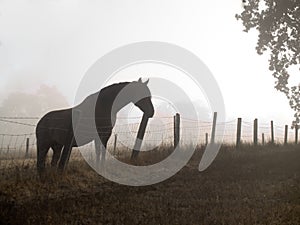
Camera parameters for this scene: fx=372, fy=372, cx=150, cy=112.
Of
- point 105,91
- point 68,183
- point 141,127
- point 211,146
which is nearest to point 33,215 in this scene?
point 68,183

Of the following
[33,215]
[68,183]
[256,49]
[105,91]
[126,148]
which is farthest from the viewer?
[256,49]

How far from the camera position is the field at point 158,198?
→ 25.3 ft

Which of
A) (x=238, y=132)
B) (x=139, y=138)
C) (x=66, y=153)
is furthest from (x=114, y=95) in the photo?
(x=238, y=132)

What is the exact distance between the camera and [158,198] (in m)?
10.1

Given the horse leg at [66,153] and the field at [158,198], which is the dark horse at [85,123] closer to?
the horse leg at [66,153]

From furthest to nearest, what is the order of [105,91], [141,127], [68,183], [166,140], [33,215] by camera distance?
[166,140] < [141,127] < [105,91] < [68,183] < [33,215]

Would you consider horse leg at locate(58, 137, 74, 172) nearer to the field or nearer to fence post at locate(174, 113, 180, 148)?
the field

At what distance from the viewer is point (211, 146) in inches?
818

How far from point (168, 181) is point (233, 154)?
276 inches

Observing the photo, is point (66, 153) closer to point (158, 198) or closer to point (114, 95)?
point (114, 95)

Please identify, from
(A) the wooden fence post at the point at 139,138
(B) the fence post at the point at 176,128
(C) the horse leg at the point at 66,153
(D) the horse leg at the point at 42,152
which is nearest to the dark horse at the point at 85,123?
(D) the horse leg at the point at 42,152

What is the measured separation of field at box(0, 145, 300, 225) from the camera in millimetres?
7723

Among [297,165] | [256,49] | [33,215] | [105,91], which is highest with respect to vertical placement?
[256,49]

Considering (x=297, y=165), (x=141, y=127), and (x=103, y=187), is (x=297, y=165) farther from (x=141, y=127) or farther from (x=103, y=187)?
(x=103, y=187)
